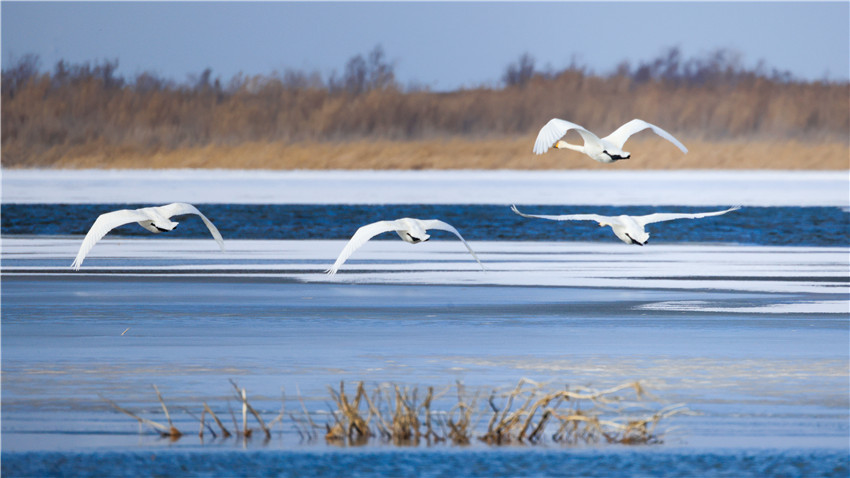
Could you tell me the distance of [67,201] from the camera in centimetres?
3123

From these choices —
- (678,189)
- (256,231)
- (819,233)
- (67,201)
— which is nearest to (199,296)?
(256,231)

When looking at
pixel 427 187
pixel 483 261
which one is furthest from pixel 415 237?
pixel 427 187

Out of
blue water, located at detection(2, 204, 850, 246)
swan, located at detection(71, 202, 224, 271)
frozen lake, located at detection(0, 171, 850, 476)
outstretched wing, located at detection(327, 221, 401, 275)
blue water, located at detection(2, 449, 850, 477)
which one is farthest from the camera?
blue water, located at detection(2, 204, 850, 246)

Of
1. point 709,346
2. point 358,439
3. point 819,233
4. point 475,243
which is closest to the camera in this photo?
point 358,439

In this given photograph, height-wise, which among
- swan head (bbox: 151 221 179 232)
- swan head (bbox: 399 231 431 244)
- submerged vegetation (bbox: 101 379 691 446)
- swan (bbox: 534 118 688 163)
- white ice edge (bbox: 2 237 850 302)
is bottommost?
submerged vegetation (bbox: 101 379 691 446)

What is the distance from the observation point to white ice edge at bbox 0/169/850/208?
32656 millimetres

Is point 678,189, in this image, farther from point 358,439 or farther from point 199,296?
point 358,439

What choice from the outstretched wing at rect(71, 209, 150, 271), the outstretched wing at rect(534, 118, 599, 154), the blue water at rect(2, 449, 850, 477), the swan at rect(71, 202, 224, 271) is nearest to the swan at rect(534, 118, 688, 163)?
the outstretched wing at rect(534, 118, 599, 154)

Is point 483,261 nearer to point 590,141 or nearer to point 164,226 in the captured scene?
point 590,141

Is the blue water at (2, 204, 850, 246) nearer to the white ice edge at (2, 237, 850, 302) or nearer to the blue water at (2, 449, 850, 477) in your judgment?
the white ice edge at (2, 237, 850, 302)

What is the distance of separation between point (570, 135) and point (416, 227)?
34.9 m

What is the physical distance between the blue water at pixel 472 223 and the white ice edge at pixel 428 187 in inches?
16.3

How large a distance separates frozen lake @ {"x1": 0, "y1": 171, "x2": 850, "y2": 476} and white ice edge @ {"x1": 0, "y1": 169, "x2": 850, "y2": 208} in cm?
1331

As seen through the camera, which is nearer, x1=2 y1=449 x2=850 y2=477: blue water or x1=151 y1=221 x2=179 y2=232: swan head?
x1=2 y1=449 x2=850 y2=477: blue water
